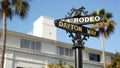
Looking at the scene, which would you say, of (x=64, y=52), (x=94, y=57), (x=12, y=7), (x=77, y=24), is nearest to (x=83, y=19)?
(x=77, y=24)

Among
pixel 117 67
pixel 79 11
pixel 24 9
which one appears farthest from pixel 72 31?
pixel 117 67

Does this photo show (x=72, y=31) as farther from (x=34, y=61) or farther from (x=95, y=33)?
(x=34, y=61)

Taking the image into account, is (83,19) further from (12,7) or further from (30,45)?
(30,45)

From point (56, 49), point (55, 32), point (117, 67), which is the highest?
point (55, 32)

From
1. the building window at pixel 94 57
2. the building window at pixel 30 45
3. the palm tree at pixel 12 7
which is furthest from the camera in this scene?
the building window at pixel 94 57

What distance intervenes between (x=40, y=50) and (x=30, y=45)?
148cm

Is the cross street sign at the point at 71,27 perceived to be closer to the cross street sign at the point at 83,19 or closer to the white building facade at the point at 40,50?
the cross street sign at the point at 83,19

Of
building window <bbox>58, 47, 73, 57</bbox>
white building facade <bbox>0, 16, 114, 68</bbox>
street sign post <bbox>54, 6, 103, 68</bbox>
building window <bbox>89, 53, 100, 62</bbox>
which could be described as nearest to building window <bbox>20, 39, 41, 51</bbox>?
white building facade <bbox>0, 16, 114, 68</bbox>

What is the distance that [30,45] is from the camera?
34.0 metres

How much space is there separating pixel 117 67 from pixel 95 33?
3025cm

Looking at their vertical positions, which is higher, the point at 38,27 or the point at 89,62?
the point at 38,27

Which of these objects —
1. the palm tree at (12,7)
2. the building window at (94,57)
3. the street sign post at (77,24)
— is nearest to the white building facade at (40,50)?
the building window at (94,57)

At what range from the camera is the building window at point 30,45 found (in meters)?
33.4

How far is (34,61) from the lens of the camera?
3372 cm
